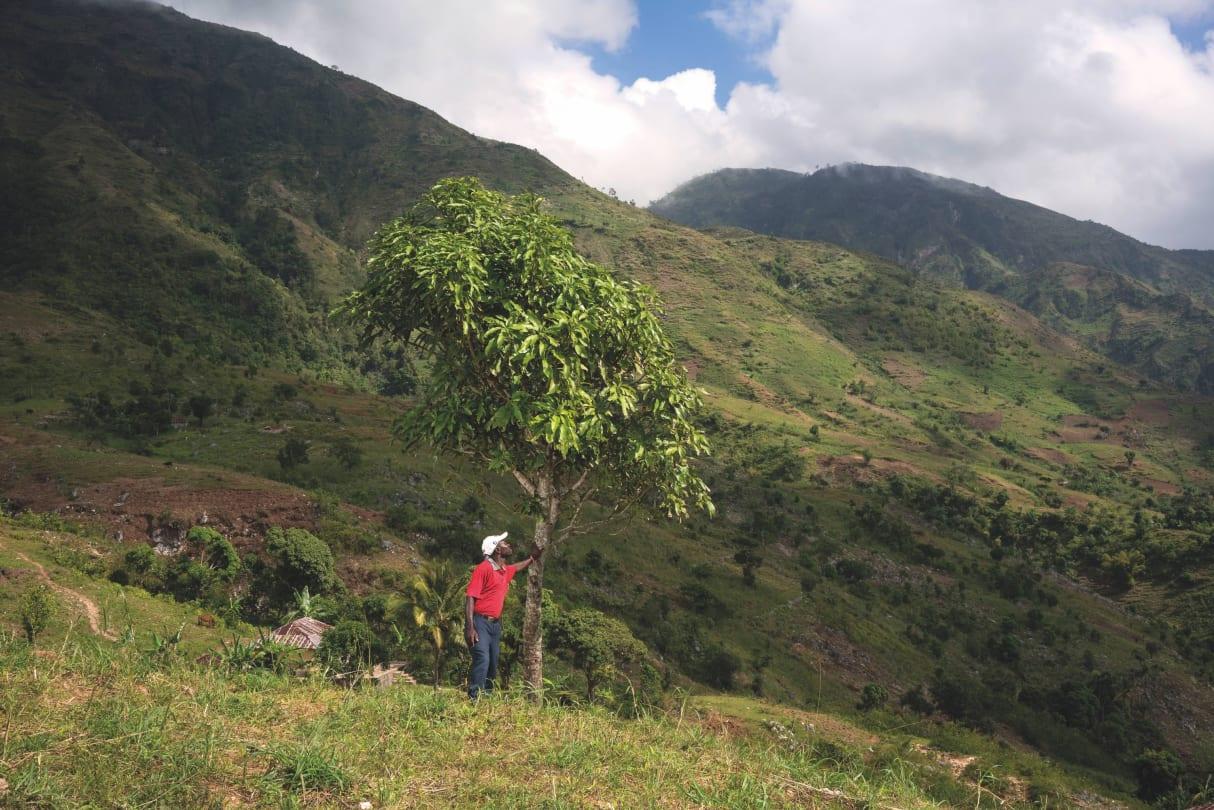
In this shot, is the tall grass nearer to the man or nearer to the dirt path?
the man

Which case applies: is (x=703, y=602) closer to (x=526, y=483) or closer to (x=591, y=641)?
(x=591, y=641)

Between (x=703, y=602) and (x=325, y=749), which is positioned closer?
(x=325, y=749)

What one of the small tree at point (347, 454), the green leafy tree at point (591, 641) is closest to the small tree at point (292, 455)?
the small tree at point (347, 454)

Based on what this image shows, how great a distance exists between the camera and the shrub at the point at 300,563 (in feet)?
94.4

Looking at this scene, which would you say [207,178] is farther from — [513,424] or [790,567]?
[513,424]

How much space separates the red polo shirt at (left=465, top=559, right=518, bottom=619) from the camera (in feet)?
27.4

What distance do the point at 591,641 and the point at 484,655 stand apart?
1741 centimetres

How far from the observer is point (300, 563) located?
94.7 ft

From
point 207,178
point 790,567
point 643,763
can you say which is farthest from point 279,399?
point 207,178

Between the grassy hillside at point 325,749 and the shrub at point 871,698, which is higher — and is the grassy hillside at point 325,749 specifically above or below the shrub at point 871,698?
above

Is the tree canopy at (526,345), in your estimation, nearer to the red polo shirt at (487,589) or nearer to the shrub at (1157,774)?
the red polo shirt at (487,589)

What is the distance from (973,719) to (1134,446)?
13456 cm

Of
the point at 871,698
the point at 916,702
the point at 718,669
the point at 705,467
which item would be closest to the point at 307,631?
the point at 718,669

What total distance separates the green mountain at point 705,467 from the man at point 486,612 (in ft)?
3.53
